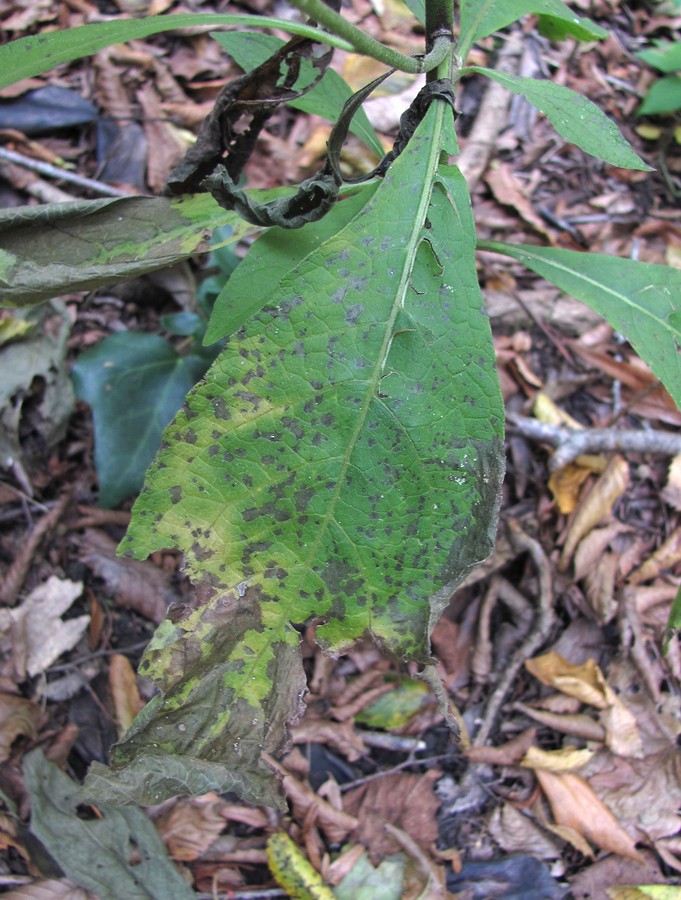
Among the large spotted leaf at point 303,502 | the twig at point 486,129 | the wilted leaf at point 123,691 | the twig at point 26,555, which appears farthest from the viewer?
the twig at point 486,129

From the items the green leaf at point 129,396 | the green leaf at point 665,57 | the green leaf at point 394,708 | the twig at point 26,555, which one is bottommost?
the green leaf at point 394,708

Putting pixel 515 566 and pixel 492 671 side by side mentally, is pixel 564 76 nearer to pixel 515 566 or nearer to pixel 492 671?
pixel 515 566

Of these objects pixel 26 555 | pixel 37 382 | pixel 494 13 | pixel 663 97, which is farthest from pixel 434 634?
pixel 663 97

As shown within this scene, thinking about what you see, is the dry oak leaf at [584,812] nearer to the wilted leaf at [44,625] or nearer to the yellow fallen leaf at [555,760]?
the yellow fallen leaf at [555,760]

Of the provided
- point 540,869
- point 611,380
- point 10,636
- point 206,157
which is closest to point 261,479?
point 206,157

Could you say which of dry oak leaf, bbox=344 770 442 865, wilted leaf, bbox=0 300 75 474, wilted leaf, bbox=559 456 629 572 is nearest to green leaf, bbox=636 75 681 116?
wilted leaf, bbox=559 456 629 572

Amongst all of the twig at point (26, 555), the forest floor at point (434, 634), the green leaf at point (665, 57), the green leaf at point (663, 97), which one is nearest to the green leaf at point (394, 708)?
the forest floor at point (434, 634)

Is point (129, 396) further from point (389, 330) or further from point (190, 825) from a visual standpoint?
point (190, 825)

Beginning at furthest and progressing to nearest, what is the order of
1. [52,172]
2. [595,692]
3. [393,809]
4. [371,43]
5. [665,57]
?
[665,57] → [52,172] → [595,692] → [393,809] → [371,43]
